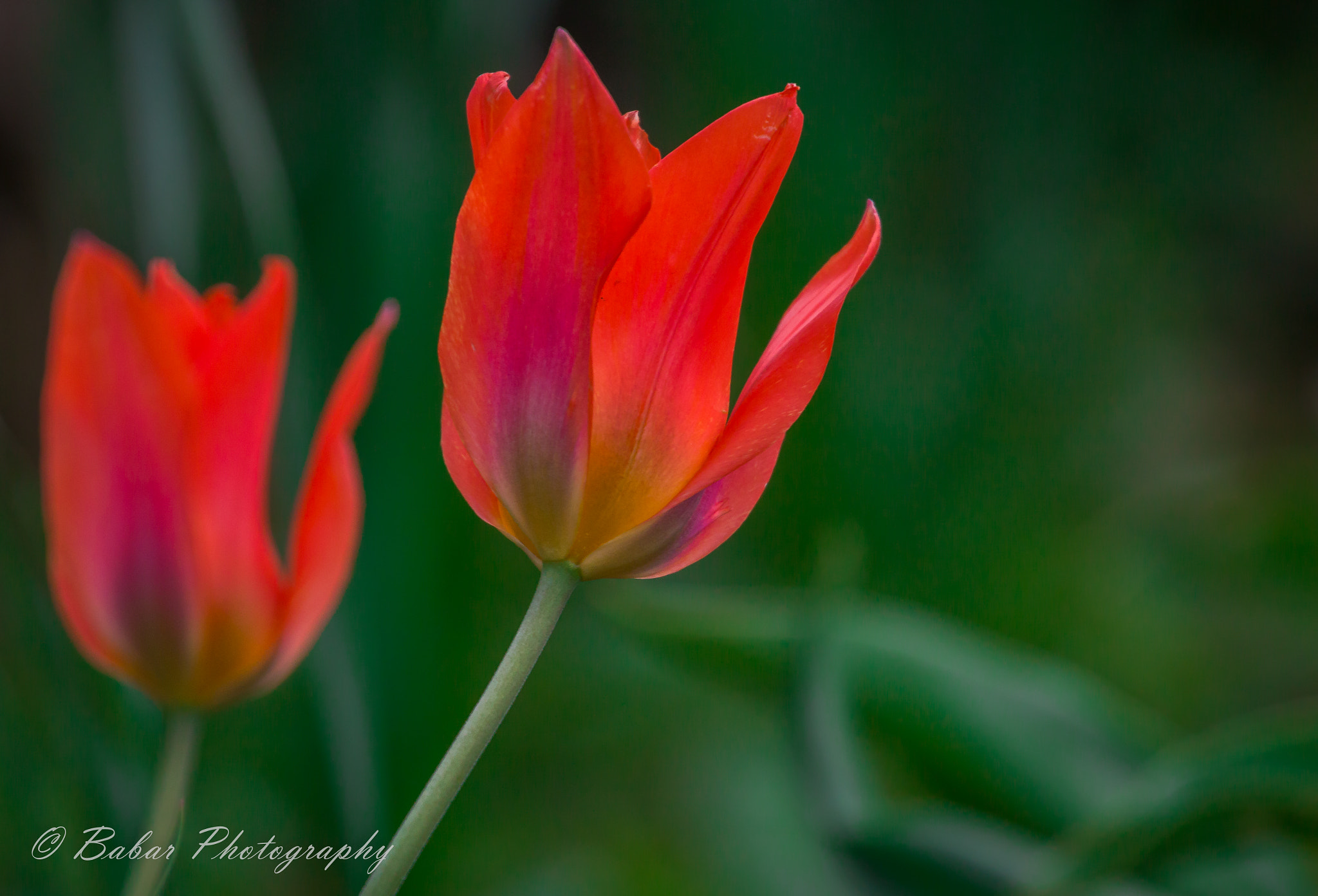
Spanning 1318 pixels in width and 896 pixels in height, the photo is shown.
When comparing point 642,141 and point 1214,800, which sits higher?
point 642,141

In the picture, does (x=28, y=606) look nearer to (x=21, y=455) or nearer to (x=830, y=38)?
(x=21, y=455)

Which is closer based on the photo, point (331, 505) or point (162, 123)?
point (331, 505)

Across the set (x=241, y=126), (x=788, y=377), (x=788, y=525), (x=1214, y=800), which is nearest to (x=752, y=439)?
(x=788, y=377)

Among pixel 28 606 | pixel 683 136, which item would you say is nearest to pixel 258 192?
pixel 28 606

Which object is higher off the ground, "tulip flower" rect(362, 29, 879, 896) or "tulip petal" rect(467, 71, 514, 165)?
"tulip petal" rect(467, 71, 514, 165)

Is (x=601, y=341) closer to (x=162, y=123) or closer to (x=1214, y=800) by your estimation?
(x=1214, y=800)

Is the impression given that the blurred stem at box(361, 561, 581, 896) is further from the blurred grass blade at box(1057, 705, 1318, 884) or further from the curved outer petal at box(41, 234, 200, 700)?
the blurred grass blade at box(1057, 705, 1318, 884)

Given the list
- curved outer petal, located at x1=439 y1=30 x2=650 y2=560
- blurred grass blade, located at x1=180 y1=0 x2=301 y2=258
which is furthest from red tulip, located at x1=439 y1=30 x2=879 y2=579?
blurred grass blade, located at x1=180 y1=0 x2=301 y2=258
